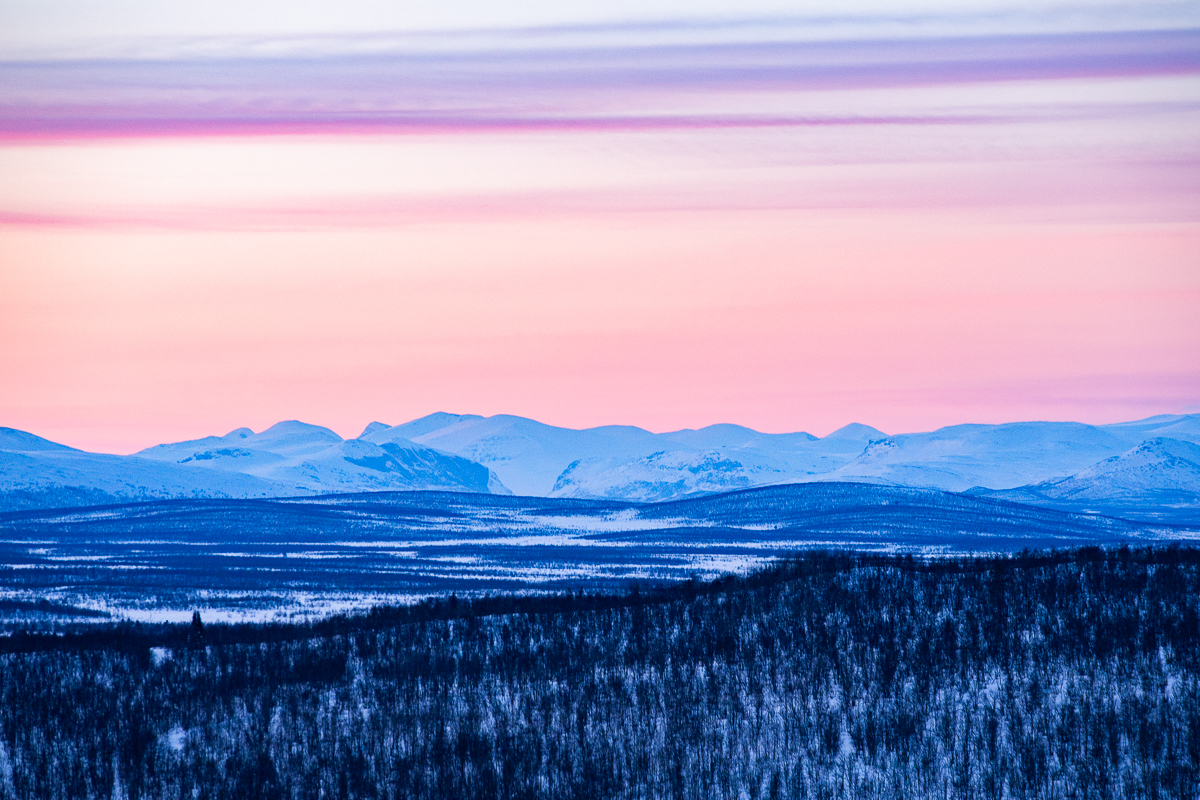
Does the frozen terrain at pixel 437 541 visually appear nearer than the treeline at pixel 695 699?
No

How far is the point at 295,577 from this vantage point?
81.6 meters

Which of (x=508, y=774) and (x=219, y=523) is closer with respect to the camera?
(x=508, y=774)

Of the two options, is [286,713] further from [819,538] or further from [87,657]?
[819,538]

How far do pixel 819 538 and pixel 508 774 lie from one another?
83865mm

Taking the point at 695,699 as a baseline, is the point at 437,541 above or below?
above

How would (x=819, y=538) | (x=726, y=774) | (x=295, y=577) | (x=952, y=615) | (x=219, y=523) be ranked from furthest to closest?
(x=219, y=523), (x=819, y=538), (x=295, y=577), (x=952, y=615), (x=726, y=774)

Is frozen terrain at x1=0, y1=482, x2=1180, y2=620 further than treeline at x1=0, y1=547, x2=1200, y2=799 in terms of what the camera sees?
Yes

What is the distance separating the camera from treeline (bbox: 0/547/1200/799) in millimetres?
30391

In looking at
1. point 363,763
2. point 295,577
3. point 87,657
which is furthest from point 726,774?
point 295,577

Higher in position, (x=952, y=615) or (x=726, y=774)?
(x=952, y=615)

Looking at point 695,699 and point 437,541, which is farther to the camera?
point 437,541

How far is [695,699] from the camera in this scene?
35.3 m

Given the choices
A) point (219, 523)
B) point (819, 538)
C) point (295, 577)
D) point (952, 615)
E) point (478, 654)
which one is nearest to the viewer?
point (952, 615)

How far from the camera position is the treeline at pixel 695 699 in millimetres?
30391
